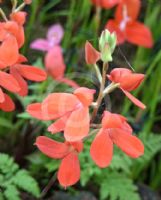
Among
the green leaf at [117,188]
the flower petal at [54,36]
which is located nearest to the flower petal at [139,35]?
the flower petal at [54,36]

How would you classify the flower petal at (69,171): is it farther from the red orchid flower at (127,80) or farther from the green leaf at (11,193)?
the green leaf at (11,193)

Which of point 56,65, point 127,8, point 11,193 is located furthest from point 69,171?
point 127,8

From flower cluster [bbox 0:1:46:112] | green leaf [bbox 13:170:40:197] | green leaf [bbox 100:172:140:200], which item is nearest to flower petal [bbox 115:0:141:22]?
green leaf [bbox 100:172:140:200]

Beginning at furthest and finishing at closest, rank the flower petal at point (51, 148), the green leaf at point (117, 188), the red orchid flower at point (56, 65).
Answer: the red orchid flower at point (56, 65) < the green leaf at point (117, 188) < the flower petal at point (51, 148)

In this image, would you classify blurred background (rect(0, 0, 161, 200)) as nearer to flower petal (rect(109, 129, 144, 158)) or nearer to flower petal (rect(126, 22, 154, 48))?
flower petal (rect(126, 22, 154, 48))

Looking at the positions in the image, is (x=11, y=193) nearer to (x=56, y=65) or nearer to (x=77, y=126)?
(x=77, y=126)

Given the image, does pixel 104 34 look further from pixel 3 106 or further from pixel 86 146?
pixel 86 146

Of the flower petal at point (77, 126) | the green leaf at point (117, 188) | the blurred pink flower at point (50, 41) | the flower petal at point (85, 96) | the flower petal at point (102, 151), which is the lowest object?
the green leaf at point (117, 188)
